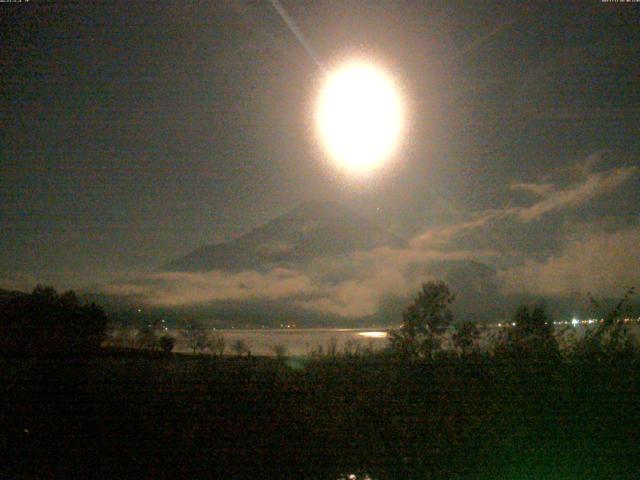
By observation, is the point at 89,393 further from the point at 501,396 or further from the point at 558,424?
the point at 558,424

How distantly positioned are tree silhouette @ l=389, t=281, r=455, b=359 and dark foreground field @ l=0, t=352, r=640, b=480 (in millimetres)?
1361

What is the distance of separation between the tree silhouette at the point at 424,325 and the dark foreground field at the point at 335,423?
1.36 m

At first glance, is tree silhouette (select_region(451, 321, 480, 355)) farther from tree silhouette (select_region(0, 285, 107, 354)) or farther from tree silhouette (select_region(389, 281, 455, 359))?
tree silhouette (select_region(0, 285, 107, 354))

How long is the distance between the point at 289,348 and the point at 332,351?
3.12 feet

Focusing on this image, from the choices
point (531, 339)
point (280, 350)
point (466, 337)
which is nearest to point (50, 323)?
point (280, 350)

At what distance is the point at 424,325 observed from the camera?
10.8 metres

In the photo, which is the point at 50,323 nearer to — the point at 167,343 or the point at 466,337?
the point at 167,343

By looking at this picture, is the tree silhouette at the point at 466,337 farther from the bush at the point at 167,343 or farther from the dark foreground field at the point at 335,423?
the bush at the point at 167,343

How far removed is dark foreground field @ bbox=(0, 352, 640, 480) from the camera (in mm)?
5605

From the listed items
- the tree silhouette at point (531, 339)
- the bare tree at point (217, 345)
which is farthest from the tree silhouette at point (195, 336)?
the tree silhouette at point (531, 339)

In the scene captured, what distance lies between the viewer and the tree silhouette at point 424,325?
8672mm

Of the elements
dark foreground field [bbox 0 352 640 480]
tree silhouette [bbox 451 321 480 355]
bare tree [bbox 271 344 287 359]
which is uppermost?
tree silhouette [bbox 451 321 480 355]

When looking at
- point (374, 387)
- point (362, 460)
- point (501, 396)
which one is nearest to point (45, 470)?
point (362, 460)

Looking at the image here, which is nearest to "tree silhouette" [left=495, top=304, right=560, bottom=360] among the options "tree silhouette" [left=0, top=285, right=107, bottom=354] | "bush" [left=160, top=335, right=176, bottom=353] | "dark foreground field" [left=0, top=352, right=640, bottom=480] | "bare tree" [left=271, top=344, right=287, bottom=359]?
"dark foreground field" [left=0, top=352, right=640, bottom=480]
